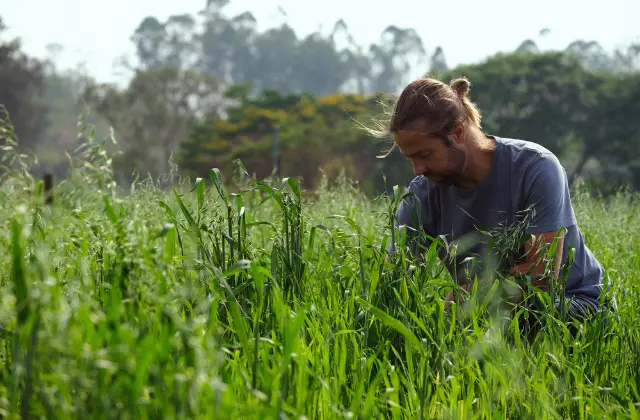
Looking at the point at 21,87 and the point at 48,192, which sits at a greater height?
the point at 21,87

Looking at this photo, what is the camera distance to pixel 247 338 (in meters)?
2.29

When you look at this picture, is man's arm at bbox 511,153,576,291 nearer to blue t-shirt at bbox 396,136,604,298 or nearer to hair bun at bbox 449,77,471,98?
blue t-shirt at bbox 396,136,604,298

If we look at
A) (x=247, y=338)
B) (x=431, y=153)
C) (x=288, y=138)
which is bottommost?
(x=288, y=138)

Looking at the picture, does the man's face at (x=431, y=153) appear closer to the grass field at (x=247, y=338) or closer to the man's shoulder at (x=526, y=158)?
the man's shoulder at (x=526, y=158)

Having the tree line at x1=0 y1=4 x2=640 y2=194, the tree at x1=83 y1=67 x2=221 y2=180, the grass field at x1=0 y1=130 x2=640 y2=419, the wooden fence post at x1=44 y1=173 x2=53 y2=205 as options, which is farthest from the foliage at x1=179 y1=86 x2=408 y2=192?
the grass field at x1=0 y1=130 x2=640 y2=419

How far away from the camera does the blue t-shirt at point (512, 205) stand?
3.09 metres

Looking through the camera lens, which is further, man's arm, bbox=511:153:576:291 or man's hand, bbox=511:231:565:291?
man's arm, bbox=511:153:576:291

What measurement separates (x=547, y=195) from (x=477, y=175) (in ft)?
1.20

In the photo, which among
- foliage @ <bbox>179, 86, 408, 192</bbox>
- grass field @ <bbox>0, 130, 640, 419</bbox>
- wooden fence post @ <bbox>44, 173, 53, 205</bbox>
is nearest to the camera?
grass field @ <bbox>0, 130, 640, 419</bbox>

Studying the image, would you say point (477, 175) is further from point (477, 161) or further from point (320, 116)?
point (320, 116)

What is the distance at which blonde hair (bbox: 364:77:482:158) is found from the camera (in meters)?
3.19

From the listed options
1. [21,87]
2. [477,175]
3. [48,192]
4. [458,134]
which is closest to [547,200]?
[477,175]

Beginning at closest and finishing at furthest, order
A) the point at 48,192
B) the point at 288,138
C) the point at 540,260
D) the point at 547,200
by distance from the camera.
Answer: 1. the point at 48,192
2. the point at 540,260
3. the point at 547,200
4. the point at 288,138

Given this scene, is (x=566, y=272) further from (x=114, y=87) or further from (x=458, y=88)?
(x=114, y=87)
